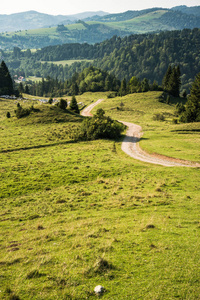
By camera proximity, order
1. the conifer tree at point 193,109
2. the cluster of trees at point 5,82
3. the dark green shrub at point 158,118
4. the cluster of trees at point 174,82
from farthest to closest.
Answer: the cluster of trees at point 174,82
the cluster of trees at point 5,82
the dark green shrub at point 158,118
the conifer tree at point 193,109

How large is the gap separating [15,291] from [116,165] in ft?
101

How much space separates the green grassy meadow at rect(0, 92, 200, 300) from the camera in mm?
11619

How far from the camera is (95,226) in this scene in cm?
1908

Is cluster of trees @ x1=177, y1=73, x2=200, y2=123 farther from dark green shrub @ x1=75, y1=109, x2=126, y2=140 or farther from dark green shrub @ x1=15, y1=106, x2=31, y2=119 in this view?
dark green shrub @ x1=15, y1=106, x2=31, y2=119

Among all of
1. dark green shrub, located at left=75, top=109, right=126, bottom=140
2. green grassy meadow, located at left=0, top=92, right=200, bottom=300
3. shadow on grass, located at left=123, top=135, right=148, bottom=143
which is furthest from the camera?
shadow on grass, located at left=123, top=135, right=148, bottom=143

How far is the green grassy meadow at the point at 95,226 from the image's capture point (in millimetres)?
11619

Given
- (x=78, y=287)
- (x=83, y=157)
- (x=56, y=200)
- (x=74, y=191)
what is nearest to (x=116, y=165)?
(x=83, y=157)

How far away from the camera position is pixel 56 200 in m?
26.3

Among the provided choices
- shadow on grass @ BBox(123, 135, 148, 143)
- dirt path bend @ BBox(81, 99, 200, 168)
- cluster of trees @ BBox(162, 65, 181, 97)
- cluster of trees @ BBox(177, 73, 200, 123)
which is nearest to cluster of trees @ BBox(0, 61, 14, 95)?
dirt path bend @ BBox(81, 99, 200, 168)

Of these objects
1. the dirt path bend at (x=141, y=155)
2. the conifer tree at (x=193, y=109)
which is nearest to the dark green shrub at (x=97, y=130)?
the dirt path bend at (x=141, y=155)

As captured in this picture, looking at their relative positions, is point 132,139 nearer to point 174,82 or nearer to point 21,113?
point 21,113

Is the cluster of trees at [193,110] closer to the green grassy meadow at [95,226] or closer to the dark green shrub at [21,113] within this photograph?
the green grassy meadow at [95,226]

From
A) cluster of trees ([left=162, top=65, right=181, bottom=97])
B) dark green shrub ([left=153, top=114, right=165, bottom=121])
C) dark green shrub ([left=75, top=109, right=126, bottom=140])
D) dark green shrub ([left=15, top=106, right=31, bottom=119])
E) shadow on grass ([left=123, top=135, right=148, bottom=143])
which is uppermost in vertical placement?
cluster of trees ([left=162, top=65, right=181, bottom=97])

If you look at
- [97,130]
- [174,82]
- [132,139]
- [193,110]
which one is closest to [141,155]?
[132,139]
